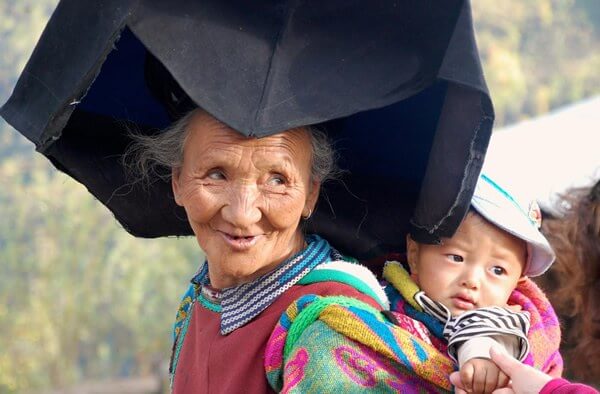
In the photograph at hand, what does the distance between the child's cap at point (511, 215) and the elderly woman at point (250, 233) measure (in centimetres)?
35

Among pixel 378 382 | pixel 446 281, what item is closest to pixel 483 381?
pixel 378 382

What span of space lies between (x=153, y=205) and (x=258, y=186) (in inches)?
29.0

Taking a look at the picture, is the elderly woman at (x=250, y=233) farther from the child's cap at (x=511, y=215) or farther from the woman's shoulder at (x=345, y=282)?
the child's cap at (x=511, y=215)

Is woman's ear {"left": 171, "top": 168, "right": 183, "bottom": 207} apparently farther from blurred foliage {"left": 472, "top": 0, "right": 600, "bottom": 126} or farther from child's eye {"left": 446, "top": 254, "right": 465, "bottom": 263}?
blurred foliage {"left": 472, "top": 0, "right": 600, "bottom": 126}

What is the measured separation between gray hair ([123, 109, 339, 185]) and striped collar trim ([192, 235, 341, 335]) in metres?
0.20

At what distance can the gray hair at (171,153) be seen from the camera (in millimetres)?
2676

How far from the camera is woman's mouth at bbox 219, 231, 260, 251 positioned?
2529 mm

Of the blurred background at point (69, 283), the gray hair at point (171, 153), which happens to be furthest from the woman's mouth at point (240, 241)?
the blurred background at point (69, 283)

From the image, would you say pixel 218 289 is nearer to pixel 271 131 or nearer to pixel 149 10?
pixel 271 131

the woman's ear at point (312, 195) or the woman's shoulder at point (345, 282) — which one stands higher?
the woman's ear at point (312, 195)

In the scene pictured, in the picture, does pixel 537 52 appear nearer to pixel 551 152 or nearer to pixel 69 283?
pixel 69 283

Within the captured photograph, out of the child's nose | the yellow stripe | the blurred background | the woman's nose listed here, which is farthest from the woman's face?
the blurred background

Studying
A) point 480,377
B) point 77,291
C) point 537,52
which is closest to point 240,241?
point 480,377

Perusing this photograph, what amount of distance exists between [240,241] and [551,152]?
3.42 metres
